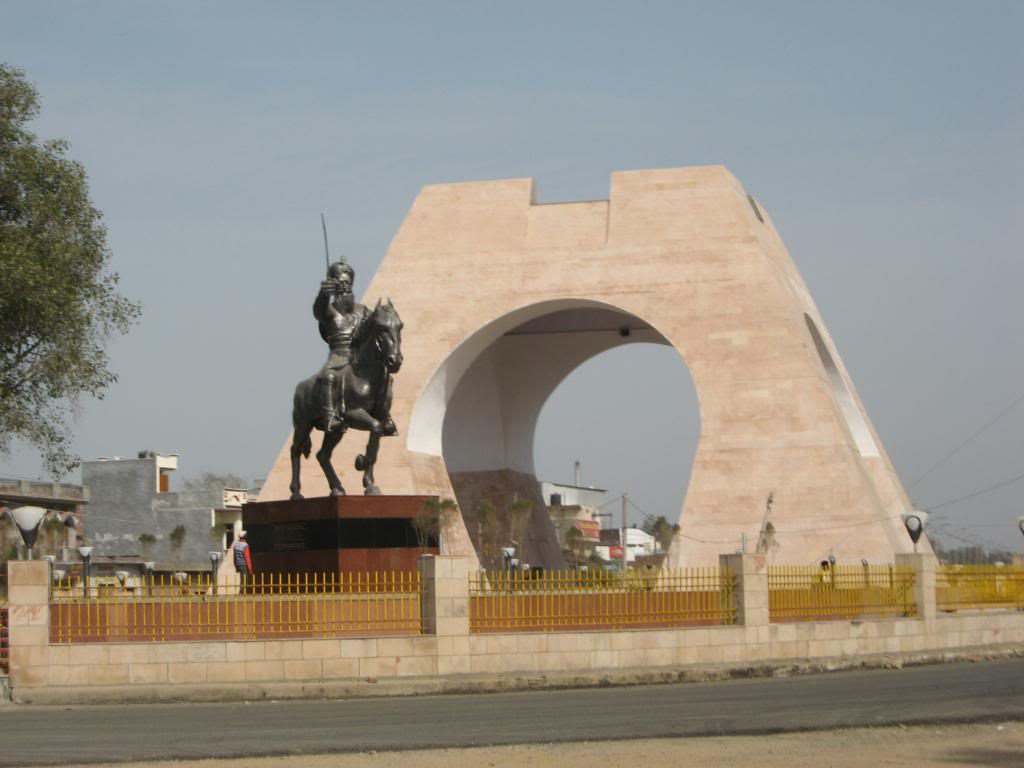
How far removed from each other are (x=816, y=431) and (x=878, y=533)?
7.76ft

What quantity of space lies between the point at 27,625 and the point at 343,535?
414cm

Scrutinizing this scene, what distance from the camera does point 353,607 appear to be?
16.7m

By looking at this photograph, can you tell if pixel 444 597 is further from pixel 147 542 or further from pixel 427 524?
pixel 147 542

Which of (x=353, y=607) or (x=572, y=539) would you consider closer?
(x=353, y=607)

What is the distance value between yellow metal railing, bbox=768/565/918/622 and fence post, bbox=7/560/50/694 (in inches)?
330

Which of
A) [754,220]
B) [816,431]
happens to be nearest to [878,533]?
[816,431]

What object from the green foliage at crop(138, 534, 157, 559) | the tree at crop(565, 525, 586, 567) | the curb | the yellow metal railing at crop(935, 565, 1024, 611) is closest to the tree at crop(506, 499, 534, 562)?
the tree at crop(565, 525, 586, 567)

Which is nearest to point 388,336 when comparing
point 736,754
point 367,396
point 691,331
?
point 367,396

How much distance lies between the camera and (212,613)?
54.1 ft

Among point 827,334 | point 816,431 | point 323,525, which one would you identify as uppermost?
point 827,334

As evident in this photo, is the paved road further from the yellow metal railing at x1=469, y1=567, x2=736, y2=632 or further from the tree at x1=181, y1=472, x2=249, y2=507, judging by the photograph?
the tree at x1=181, y1=472, x2=249, y2=507

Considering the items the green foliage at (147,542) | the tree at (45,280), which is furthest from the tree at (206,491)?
the tree at (45,280)

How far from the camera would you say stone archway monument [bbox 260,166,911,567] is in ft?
99.5

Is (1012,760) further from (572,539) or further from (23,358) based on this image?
(572,539)
